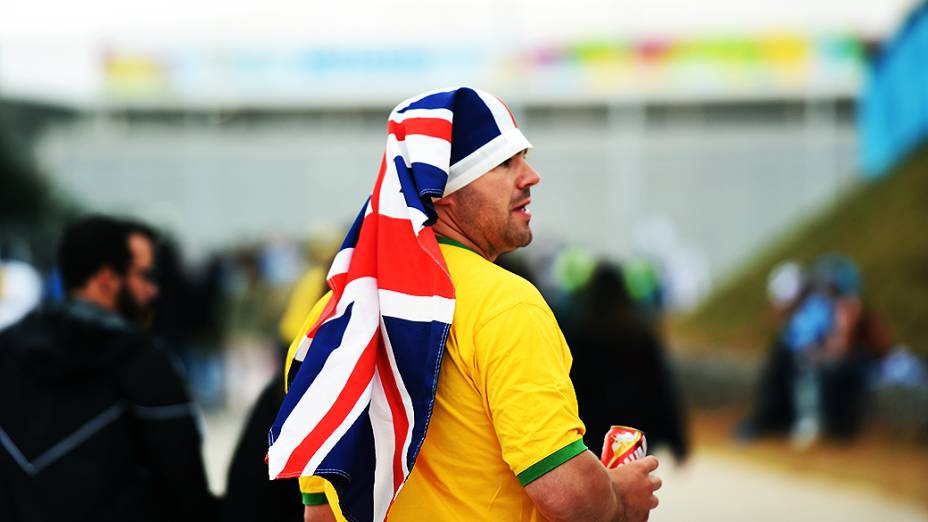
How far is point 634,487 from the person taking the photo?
246cm

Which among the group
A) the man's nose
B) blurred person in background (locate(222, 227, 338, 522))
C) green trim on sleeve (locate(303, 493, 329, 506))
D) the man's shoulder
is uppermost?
the man's nose

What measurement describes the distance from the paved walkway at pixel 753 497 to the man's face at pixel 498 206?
529 centimetres

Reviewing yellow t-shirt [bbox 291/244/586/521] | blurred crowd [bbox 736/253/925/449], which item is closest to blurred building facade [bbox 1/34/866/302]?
blurred crowd [bbox 736/253/925/449]

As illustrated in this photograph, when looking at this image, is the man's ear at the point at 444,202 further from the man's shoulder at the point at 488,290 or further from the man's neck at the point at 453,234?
the man's shoulder at the point at 488,290

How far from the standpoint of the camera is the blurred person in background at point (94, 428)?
3502 mm

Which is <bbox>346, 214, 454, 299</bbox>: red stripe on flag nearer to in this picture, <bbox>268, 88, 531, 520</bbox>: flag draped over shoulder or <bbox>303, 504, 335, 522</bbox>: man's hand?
<bbox>268, 88, 531, 520</bbox>: flag draped over shoulder

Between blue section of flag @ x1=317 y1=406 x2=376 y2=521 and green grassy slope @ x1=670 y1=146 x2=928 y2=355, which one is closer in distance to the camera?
blue section of flag @ x1=317 y1=406 x2=376 y2=521

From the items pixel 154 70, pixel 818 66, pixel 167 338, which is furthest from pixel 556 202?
pixel 167 338

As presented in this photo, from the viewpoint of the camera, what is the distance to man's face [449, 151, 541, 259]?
8.42 feet

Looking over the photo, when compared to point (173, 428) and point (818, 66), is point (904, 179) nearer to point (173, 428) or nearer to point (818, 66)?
point (173, 428)

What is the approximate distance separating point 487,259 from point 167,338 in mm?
10952

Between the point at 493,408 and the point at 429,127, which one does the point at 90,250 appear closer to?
the point at 429,127

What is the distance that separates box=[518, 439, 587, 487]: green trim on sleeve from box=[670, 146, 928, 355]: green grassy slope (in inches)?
405

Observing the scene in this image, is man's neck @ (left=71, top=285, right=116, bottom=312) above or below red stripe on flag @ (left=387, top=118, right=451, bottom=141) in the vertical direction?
below
